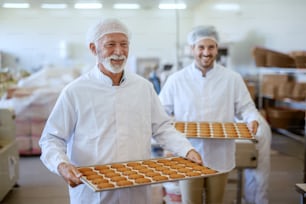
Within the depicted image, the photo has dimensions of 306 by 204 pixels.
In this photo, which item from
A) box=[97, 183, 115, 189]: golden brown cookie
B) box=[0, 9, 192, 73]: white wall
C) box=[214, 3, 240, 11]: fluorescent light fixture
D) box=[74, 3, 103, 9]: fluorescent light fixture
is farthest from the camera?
box=[214, 3, 240, 11]: fluorescent light fixture

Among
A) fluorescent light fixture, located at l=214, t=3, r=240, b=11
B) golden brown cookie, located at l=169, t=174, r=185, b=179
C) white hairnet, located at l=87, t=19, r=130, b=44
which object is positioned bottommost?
golden brown cookie, located at l=169, t=174, r=185, b=179

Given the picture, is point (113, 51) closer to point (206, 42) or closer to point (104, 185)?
point (104, 185)

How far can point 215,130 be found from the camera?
1.63 metres

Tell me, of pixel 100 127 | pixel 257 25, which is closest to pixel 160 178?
Answer: pixel 100 127

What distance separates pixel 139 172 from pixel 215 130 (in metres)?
0.57

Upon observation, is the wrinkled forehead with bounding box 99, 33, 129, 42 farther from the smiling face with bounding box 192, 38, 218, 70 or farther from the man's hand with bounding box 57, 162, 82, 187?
the smiling face with bounding box 192, 38, 218, 70

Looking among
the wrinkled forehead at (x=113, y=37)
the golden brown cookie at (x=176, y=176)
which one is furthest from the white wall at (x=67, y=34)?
the golden brown cookie at (x=176, y=176)

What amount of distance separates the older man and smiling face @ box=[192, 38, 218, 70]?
0.52m

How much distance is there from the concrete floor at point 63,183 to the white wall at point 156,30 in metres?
1.00

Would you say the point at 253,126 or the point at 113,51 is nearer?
the point at 113,51

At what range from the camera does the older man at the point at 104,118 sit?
4.13 feet

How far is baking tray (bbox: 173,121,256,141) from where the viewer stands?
1.54m

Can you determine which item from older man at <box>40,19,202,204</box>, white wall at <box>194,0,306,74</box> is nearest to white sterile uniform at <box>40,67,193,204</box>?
older man at <box>40,19,202,204</box>

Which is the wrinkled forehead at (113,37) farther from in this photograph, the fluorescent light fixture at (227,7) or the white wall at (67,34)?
the fluorescent light fixture at (227,7)
